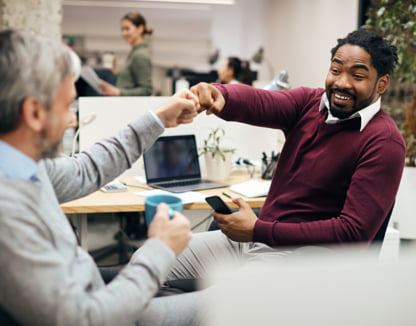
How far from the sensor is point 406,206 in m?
2.97

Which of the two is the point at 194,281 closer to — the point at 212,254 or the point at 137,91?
the point at 212,254

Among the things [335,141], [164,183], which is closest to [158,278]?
[335,141]

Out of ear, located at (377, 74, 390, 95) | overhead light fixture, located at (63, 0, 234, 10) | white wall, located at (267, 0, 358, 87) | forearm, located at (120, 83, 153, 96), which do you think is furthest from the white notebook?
overhead light fixture, located at (63, 0, 234, 10)

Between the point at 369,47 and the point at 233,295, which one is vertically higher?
the point at 369,47

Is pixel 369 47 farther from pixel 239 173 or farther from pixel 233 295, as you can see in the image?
pixel 239 173

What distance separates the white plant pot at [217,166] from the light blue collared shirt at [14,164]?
5.34ft

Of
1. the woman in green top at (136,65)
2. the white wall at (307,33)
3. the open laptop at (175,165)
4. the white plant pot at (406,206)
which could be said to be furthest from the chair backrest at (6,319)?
the white wall at (307,33)

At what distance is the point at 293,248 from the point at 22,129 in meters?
0.95

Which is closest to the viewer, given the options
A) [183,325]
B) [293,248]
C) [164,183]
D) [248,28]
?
[183,325]

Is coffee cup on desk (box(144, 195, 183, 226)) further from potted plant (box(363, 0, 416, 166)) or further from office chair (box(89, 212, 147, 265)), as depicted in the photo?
Answer: potted plant (box(363, 0, 416, 166))

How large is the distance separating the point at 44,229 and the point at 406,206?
282 centimetres

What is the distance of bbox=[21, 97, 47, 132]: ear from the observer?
747 mm

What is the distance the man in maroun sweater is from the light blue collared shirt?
31.0 inches

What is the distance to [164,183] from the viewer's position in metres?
2.25
